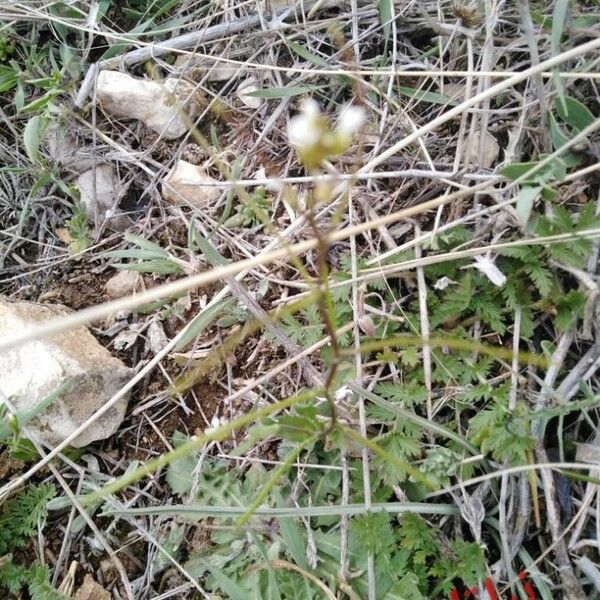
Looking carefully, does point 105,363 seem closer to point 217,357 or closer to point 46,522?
point 217,357

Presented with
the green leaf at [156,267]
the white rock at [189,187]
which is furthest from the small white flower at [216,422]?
the white rock at [189,187]

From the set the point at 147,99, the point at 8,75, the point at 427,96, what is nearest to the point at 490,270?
the point at 427,96

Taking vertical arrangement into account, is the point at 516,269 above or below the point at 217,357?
above

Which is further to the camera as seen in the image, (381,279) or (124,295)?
(124,295)

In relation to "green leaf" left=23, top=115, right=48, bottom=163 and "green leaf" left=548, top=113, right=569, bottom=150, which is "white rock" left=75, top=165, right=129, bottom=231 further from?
"green leaf" left=548, top=113, right=569, bottom=150

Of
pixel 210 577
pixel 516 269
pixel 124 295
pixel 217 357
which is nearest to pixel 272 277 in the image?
pixel 217 357

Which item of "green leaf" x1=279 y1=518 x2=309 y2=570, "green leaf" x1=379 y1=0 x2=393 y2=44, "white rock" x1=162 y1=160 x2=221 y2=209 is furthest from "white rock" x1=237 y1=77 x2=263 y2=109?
"green leaf" x1=279 y1=518 x2=309 y2=570
